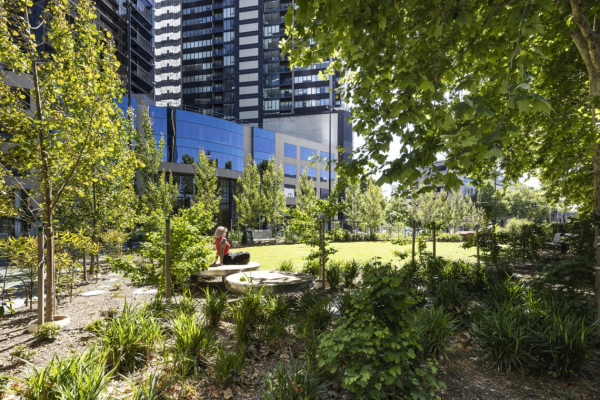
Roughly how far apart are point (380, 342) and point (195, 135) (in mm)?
37138

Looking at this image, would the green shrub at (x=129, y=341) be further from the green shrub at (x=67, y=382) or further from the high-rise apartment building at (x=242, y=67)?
the high-rise apartment building at (x=242, y=67)

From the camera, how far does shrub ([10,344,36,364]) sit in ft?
14.1

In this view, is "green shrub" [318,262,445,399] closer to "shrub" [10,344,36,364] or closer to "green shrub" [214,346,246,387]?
"green shrub" [214,346,246,387]

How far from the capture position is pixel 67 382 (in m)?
3.12

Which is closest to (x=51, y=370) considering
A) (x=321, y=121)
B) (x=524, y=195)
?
(x=321, y=121)

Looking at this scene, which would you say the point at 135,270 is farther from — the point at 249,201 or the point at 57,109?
the point at 249,201

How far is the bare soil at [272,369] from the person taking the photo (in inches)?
145

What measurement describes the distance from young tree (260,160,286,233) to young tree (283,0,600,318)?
22.7 m

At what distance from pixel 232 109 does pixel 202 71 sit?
11.4 m

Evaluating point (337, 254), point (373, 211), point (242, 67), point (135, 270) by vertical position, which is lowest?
point (337, 254)

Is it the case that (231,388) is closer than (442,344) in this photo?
Yes

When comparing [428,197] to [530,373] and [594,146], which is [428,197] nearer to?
[594,146]

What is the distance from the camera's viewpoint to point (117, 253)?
1250cm

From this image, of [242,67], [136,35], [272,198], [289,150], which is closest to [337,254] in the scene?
[272,198]
